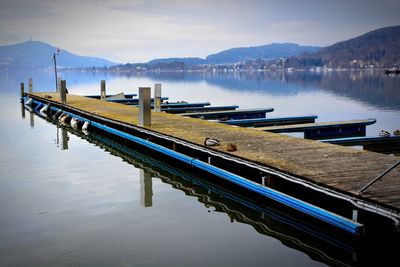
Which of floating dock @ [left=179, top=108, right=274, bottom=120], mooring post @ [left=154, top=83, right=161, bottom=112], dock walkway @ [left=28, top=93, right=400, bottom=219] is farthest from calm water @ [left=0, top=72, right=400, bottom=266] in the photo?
floating dock @ [left=179, top=108, right=274, bottom=120]

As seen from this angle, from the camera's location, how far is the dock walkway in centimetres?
845

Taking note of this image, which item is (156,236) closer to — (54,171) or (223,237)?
(223,237)

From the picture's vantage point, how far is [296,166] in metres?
10.4

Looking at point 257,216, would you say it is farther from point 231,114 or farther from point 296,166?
point 231,114

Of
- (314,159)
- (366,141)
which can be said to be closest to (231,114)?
(366,141)

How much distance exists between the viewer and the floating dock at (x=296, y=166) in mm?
8070

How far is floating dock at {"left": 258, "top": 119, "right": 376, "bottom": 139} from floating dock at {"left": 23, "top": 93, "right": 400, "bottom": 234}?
15.4ft

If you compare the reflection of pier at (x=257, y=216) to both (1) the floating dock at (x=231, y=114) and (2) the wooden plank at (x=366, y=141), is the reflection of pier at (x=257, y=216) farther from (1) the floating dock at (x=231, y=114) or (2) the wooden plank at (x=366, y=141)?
(1) the floating dock at (x=231, y=114)

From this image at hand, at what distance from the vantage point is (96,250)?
8.63m

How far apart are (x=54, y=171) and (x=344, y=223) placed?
11.8m

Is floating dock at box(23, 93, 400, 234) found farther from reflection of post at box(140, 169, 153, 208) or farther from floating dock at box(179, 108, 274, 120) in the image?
floating dock at box(179, 108, 274, 120)

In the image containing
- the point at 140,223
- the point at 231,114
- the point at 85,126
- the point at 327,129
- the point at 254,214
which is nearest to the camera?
the point at 140,223

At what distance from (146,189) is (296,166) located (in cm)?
542

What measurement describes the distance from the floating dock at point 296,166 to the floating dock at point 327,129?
4.68 m
